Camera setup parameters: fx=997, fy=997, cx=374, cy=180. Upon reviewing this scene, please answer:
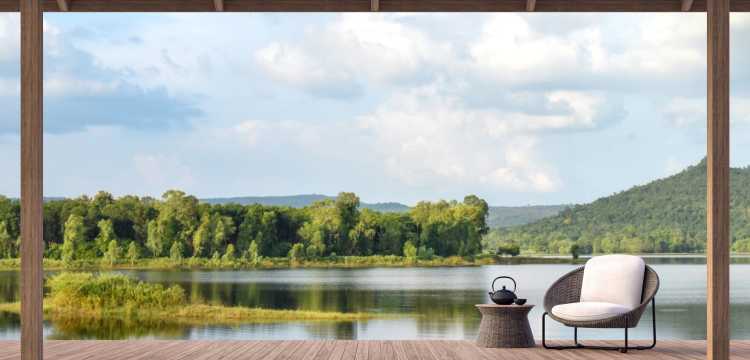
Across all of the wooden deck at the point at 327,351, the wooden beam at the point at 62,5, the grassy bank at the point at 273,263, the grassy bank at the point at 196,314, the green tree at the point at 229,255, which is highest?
the wooden beam at the point at 62,5

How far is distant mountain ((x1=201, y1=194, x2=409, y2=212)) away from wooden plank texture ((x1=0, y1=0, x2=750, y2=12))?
18111mm

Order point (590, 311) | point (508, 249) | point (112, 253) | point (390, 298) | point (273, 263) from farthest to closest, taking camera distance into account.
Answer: point (112, 253), point (273, 263), point (508, 249), point (390, 298), point (590, 311)

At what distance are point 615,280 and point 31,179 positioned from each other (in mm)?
4539

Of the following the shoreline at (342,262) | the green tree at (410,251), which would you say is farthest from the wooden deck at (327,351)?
the green tree at (410,251)

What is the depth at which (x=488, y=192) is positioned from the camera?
26469 mm

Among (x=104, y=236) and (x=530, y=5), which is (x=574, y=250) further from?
(x=530, y=5)

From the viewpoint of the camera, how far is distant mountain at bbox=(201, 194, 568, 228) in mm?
24609

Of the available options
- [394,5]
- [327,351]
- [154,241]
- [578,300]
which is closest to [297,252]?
[154,241]

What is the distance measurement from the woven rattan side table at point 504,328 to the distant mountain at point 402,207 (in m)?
17.0

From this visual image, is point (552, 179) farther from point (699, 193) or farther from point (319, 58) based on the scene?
point (319, 58)

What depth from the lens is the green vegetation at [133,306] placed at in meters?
25.4

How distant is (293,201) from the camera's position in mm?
→ 26328

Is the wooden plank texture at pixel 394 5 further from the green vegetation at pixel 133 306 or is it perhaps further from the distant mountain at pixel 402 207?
the green vegetation at pixel 133 306

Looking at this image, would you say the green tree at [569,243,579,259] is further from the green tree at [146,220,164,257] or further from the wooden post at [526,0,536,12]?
the wooden post at [526,0,536,12]
